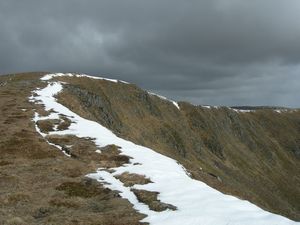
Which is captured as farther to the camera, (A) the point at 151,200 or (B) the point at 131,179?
(B) the point at 131,179

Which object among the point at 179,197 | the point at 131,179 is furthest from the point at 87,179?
the point at 179,197

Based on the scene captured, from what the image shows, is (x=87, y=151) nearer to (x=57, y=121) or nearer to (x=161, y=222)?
(x=57, y=121)

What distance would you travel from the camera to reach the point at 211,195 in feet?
80.8

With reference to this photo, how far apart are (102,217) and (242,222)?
7.71 meters

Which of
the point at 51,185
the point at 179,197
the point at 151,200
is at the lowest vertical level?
the point at 151,200

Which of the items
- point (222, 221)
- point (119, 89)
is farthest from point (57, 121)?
point (119, 89)

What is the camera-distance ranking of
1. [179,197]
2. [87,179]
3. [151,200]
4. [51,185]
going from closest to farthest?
[179,197] < [151,200] < [51,185] < [87,179]

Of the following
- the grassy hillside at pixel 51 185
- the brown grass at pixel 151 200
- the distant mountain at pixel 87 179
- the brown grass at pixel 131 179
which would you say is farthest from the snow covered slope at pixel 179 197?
the grassy hillside at pixel 51 185

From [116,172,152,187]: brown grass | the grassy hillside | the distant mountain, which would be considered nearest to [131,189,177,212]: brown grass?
the distant mountain

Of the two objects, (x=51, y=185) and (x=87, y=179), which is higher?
(x=87, y=179)

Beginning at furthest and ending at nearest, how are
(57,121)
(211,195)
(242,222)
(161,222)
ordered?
(57,121) < (211,195) < (161,222) < (242,222)

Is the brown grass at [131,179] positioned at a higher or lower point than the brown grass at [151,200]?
higher

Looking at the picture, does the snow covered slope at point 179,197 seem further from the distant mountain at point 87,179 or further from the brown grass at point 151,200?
the brown grass at point 151,200

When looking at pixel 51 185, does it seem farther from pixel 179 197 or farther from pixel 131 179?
pixel 179 197
